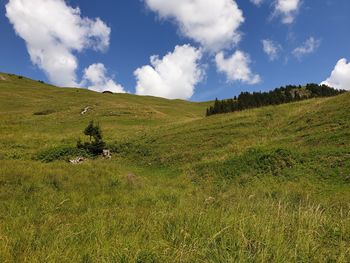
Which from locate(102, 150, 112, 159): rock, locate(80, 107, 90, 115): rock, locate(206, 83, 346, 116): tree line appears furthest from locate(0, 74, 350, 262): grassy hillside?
locate(206, 83, 346, 116): tree line

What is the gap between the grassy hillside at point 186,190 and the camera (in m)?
5.12

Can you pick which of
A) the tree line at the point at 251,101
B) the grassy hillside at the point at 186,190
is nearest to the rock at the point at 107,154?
the grassy hillside at the point at 186,190

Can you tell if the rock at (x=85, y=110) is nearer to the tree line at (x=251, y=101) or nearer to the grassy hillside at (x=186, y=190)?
the grassy hillside at (x=186, y=190)

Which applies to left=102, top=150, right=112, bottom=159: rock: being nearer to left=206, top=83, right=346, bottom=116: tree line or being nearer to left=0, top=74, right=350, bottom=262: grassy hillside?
left=0, top=74, right=350, bottom=262: grassy hillside

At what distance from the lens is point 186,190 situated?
17297 mm

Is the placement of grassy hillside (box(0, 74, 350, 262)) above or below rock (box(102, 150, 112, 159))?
above

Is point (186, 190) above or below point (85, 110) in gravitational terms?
below

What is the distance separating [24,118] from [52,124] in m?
8.08

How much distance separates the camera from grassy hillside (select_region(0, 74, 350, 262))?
512 centimetres

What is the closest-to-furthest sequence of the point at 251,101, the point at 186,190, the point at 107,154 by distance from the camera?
the point at 186,190
the point at 107,154
the point at 251,101

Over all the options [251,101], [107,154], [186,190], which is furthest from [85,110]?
[186,190]

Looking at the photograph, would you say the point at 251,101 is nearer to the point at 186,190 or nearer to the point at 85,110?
the point at 85,110

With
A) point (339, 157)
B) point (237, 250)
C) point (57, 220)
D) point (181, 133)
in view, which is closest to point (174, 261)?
point (237, 250)

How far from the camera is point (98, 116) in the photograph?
6041 centimetres
